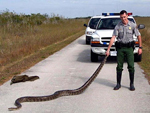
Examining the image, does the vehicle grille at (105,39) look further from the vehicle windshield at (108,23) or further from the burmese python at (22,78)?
the burmese python at (22,78)

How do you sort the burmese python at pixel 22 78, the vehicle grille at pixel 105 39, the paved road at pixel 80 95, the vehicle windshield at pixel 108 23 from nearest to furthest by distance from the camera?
1. the paved road at pixel 80 95
2. the burmese python at pixel 22 78
3. the vehicle grille at pixel 105 39
4. the vehicle windshield at pixel 108 23

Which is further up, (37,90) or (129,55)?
(129,55)

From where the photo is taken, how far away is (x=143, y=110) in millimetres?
5523

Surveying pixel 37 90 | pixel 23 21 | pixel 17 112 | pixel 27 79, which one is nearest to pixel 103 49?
pixel 27 79

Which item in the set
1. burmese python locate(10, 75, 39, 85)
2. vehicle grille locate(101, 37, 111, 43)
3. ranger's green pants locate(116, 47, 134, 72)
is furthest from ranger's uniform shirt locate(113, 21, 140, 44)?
vehicle grille locate(101, 37, 111, 43)

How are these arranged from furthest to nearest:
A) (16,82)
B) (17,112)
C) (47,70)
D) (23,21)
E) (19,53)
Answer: (23,21)
(19,53)
(47,70)
(16,82)
(17,112)

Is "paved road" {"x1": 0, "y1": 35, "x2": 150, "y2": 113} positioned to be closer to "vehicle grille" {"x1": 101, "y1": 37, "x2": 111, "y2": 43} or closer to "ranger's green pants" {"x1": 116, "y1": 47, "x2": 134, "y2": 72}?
"ranger's green pants" {"x1": 116, "y1": 47, "x2": 134, "y2": 72}

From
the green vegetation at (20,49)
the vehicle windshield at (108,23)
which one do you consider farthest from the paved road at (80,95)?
the vehicle windshield at (108,23)

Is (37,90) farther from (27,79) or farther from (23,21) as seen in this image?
(23,21)

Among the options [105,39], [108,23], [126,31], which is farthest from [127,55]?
[108,23]

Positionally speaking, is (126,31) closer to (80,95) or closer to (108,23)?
(80,95)

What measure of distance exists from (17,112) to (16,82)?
2.72m

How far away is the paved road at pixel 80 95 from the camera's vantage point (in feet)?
→ 18.7

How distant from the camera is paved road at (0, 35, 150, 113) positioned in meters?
5.69
